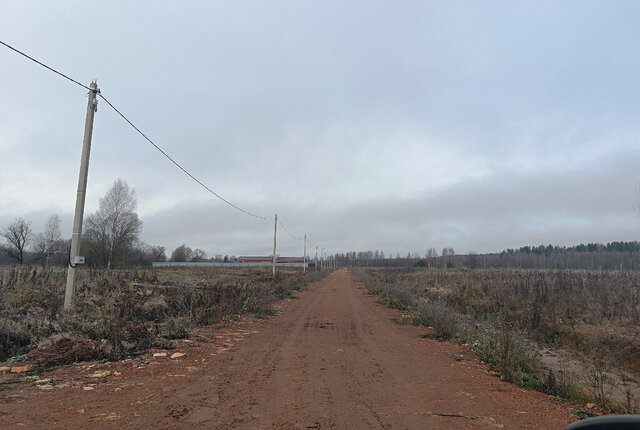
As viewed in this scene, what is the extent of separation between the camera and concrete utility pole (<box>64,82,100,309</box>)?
10234 mm

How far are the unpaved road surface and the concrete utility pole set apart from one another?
11.8 ft

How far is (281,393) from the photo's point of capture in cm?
580

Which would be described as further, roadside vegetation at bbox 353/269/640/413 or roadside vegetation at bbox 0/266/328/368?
roadside vegetation at bbox 0/266/328/368

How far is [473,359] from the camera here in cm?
884

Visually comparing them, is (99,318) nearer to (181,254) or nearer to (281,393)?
(281,393)

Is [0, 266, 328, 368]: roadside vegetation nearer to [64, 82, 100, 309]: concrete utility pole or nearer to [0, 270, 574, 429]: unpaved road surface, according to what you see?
[64, 82, 100, 309]: concrete utility pole

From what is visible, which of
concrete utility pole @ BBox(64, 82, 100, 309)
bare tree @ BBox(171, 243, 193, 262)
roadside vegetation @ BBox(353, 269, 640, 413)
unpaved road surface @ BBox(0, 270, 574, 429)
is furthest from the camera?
bare tree @ BBox(171, 243, 193, 262)

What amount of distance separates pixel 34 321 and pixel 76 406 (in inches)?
192

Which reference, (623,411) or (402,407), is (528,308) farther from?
(402,407)

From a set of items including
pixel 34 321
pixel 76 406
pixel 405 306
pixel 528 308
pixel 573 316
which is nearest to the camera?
pixel 76 406

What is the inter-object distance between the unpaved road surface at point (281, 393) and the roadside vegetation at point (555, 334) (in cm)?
54

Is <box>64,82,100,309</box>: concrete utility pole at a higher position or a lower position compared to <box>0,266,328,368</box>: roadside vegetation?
higher

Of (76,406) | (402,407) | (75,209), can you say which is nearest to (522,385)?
(402,407)

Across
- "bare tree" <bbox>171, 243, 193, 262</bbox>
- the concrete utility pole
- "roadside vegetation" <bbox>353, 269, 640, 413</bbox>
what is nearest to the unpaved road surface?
→ "roadside vegetation" <bbox>353, 269, 640, 413</bbox>
